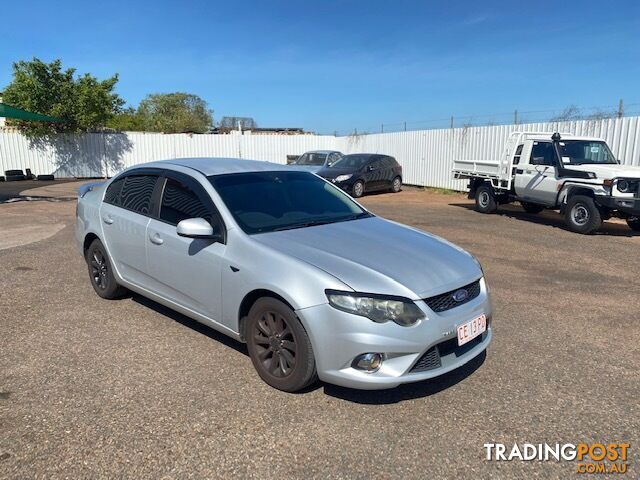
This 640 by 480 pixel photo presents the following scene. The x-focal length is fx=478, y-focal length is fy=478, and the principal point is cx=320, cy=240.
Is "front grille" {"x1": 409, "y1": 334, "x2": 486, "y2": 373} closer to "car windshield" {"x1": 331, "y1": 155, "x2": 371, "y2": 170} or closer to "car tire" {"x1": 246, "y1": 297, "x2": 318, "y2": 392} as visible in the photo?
"car tire" {"x1": 246, "y1": 297, "x2": 318, "y2": 392}

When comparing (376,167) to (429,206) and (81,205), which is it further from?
(81,205)

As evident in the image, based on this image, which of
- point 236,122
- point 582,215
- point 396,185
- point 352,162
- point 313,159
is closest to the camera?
point 582,215

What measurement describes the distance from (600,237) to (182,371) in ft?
28.6

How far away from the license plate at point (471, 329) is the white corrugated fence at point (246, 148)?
12925mm

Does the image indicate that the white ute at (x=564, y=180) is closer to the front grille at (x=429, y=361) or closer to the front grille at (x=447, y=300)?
the front grille at (x=447, y=300)

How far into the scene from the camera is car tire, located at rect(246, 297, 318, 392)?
3101mm

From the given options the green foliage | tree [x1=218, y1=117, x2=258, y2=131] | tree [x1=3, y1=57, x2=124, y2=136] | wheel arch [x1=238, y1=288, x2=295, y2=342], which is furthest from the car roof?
the green foliage

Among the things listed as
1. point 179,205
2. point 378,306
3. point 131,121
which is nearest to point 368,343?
point 378,306

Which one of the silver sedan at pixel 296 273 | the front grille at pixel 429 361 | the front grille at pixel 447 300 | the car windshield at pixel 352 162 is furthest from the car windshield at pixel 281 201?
the car windshield at pixel 352 162

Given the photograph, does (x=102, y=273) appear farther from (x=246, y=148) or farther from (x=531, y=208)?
(x=246, y=148)

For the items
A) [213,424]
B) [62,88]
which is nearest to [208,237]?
[213,424]

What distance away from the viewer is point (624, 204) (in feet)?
29.4

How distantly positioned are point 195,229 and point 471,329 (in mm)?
2101

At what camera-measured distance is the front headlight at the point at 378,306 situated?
9.65 feet
